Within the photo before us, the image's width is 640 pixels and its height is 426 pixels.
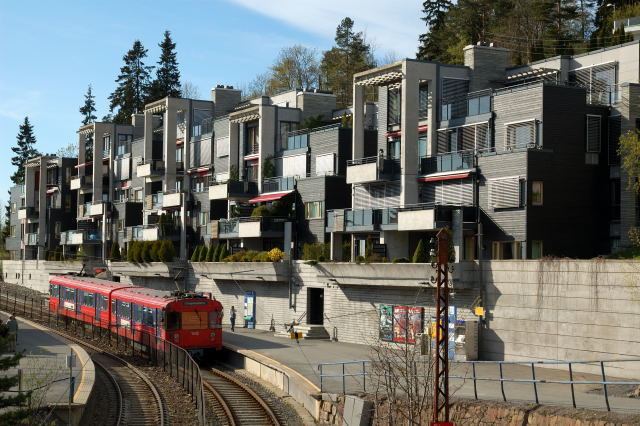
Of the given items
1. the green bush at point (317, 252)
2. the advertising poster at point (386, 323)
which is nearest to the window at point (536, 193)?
the advertising poster at point (386, 323)

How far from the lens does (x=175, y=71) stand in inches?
4537

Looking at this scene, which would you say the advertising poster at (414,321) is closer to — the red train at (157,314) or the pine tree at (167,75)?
the red train at (157,314)

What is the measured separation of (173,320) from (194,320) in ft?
3.32

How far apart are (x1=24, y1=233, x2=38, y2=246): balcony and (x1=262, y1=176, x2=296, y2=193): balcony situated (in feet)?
157

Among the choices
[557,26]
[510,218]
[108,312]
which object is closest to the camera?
[510,218]

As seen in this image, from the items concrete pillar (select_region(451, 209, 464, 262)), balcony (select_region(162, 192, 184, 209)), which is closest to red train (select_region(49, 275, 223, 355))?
concrete pillar (select_region(451, 209, 464, 262))

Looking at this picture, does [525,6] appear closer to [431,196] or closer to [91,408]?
[431,196]

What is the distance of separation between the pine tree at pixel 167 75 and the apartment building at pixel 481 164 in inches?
2568

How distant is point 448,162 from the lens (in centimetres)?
4600

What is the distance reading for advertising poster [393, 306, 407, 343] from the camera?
42.3 metres

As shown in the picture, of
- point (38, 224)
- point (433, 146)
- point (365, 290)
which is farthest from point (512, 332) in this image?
point (38, 224)

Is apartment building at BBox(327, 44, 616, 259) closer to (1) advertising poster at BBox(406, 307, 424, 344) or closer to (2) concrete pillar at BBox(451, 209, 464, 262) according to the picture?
(2) concrete pillar at BBox(451, 209, 464, 262)

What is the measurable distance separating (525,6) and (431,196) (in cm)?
3840

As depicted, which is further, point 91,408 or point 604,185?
point 604,185
